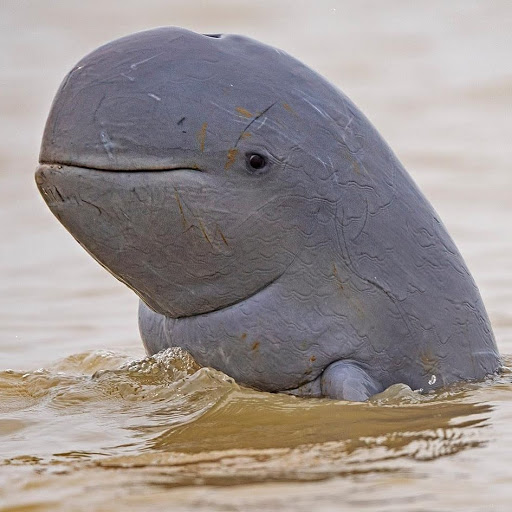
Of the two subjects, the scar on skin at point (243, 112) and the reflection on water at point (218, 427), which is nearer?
the reflection on water at point (218, 427)

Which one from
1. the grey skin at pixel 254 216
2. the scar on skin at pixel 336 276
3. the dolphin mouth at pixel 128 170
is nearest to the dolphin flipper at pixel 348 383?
the grey skin at pixel 254 216

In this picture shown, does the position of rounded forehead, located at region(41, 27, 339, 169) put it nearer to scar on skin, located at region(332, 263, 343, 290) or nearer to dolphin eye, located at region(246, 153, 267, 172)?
dolphin eye, located at region(246, 153, 267, 172)

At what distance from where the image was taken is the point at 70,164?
5531 millimetres

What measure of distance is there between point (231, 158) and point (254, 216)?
0.25m

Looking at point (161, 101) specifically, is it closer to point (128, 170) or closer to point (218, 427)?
point (128, 170)

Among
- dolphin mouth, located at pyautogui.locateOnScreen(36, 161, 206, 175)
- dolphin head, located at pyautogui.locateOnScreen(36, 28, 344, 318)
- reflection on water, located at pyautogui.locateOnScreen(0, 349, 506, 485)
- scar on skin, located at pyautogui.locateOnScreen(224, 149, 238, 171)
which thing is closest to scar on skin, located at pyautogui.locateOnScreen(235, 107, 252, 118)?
dolphin head, located at pyautogui.locateOnScreen(36, 28, 344, 318)

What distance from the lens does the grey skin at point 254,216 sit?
5527 mm

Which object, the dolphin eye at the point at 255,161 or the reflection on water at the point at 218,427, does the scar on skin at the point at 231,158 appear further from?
the reflection on water at the point at 218,427

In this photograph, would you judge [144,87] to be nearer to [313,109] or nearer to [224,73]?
[224,73]

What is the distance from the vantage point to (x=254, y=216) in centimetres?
561

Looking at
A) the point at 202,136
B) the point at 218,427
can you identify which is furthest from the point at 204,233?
the point at 218,427

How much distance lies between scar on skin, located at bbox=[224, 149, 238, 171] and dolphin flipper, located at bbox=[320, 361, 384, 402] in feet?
3.04

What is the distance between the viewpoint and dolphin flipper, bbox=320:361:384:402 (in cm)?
562

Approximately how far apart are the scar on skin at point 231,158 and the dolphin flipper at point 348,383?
3.04 ft
